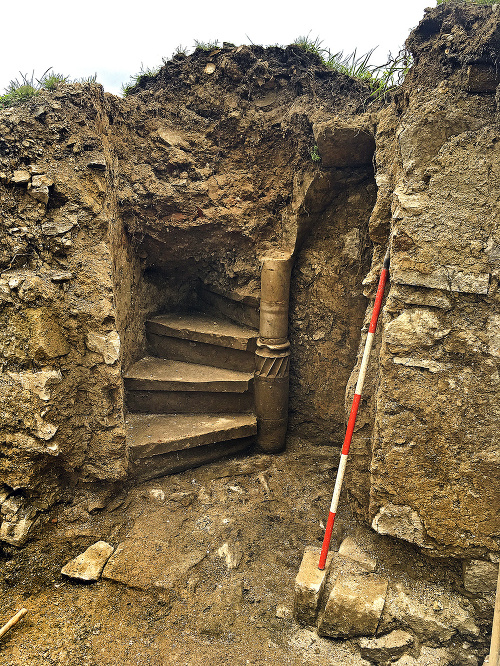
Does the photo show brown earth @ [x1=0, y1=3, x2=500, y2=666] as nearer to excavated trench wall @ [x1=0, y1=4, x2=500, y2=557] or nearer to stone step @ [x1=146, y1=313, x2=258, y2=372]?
excavated trench wall @ [x1=0, y1=4, x2=500, y2=557]

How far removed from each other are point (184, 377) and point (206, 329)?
0.59 meters

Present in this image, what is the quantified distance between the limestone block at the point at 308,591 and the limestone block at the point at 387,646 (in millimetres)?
331

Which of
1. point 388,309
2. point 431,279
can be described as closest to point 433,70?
point 431,279

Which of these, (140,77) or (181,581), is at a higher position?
(140,77)

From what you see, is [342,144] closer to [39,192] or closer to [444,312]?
[444,312]

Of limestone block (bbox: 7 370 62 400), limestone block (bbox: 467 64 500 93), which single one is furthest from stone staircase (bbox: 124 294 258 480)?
limestone block (bbox: 467 64 500 93)

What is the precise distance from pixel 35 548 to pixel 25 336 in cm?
154

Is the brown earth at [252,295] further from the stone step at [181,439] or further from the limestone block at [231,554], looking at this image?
the stone step at [181,439]

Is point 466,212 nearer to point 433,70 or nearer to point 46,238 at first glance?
point 433,70

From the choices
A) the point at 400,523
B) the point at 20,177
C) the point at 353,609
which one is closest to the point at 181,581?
the point at 353,609

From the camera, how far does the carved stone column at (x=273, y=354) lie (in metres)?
4.30

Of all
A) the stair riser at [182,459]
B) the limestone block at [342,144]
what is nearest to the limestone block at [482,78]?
the limestone block at [342,144]

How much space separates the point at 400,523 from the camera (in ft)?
8.90

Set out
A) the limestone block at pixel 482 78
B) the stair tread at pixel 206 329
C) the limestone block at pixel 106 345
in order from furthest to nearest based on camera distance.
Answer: the stair tread at pixel 206 329 → the limestone block at pixel 106 345 → the limestone block at pixel 482 78
